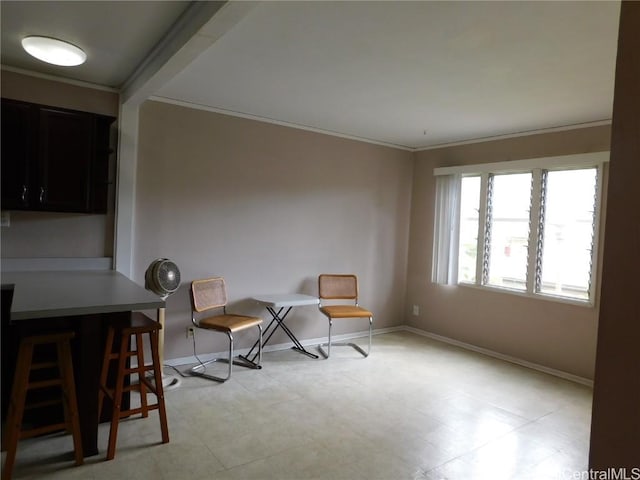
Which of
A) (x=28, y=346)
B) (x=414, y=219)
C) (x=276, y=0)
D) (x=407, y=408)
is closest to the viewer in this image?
(x=276, y=0)

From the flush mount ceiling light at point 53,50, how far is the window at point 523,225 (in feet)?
12.7

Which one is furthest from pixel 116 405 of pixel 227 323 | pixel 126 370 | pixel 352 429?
pixel 352 429

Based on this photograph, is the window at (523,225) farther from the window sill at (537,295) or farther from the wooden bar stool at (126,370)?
the wooden bar stool at (126,370)

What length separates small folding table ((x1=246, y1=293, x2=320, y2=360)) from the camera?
404cm

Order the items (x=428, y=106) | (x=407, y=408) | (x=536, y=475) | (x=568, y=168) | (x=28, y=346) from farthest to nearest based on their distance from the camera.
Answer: (x=568, y=168)
(x=428, y=106)
(x=407, y=408)
(x=536, y=475)
(x=28, y=346)

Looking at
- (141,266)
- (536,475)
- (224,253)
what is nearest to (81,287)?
(141,266)

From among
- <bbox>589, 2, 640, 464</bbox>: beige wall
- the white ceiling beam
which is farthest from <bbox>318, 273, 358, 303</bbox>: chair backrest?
<bbox>589, 2, 640, 464</bbox>: beige wall

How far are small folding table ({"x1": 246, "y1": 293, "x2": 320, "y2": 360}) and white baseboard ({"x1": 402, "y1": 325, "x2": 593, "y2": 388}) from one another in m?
1.71

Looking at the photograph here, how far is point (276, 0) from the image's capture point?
6.59 feet

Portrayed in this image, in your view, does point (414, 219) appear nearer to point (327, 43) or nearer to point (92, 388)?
point (327, 43)

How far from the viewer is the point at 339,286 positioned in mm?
4805

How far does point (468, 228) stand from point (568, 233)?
112 cm

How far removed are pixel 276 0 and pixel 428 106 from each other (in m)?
2.01

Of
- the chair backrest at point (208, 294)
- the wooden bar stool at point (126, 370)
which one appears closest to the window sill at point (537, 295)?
the chair backrest at point (208, 294)
